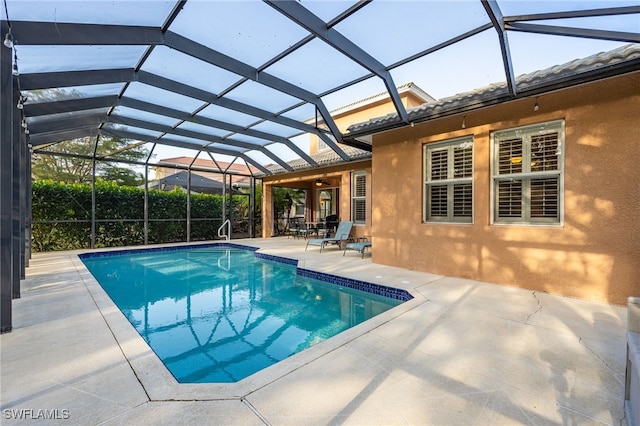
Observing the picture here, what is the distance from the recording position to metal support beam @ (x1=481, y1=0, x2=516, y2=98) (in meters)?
3.63

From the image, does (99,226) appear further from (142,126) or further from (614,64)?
(614,64)

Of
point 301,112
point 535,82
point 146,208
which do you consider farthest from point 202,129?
point 535,82

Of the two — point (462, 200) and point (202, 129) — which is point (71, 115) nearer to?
point (202, 129)

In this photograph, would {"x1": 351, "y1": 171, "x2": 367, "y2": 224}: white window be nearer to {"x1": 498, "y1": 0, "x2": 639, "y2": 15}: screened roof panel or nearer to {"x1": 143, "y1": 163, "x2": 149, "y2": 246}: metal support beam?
{"x1": 498, "y1": 0, "x2": 639, "y2": 15}: screened roof panel

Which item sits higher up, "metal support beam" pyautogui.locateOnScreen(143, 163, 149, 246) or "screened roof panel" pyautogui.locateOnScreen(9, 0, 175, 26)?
"screened roof panel" pyautogui.locateOnScreen(9, 0, 175, 26)

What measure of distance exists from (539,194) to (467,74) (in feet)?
9.44

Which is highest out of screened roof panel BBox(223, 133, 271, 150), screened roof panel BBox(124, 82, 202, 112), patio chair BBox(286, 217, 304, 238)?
screened roof panel BBox(124, 82, 202, 112)

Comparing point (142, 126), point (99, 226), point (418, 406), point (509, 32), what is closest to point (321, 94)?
point (509, 32)

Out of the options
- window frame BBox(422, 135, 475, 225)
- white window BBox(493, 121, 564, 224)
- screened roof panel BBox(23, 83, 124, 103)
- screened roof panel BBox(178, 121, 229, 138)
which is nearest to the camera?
white window BBox(493, 121, 564, 224)

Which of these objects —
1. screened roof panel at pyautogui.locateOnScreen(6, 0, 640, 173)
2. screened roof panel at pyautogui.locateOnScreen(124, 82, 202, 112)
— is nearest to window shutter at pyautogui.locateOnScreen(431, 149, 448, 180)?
screened roof panel at pyautogui.locateOnScreen(6, 0, 640, 173)

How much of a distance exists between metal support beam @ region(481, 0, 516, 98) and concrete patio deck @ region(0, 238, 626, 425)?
3611 millimetres

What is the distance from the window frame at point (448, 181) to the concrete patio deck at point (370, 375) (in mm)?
2544

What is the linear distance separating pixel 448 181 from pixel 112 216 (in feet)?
41.2

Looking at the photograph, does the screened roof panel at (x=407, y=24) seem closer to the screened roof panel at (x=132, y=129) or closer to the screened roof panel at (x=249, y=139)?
the screened roof panel at (x=249, y=139)
